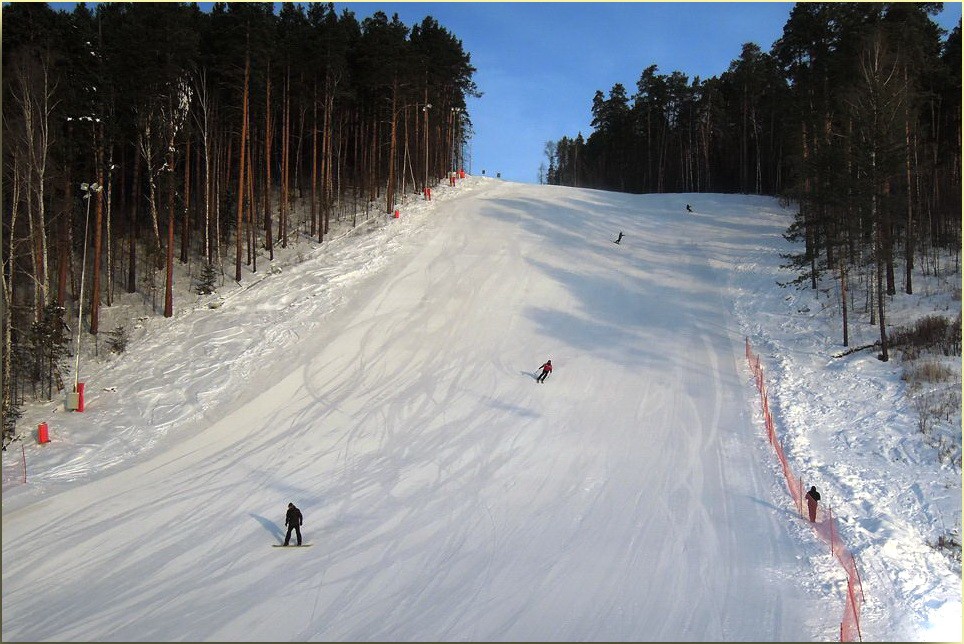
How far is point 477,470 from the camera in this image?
620 inches

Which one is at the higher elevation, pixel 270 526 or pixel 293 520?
pixel 293 520

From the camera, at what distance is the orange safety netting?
9652mm

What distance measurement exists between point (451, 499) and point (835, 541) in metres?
8.49

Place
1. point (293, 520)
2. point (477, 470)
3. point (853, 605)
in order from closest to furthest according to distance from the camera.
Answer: point (853, 605)
point (293, 520)
point (477, 470)

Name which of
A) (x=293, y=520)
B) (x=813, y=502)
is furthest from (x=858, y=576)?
(x=293, y=520)

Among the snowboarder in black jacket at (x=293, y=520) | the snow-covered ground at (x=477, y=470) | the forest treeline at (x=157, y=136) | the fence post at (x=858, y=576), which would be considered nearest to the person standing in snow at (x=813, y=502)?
the snow-covered ground at (x=477, y=470)

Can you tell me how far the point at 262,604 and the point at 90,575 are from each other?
419 centimetres

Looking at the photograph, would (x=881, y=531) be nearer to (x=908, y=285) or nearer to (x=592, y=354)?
(x=592, y=354)

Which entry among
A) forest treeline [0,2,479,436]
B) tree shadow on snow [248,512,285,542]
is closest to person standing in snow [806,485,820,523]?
tree shadow on snow [248,512,285,542]

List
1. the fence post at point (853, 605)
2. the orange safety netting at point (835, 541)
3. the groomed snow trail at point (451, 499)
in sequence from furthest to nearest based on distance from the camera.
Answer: the groomed snow trail at point (451, 499), the orange safety netting at point (835, 541), the fence post at point (853, 605)

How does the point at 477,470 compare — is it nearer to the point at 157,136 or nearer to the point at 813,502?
the point at 813,502

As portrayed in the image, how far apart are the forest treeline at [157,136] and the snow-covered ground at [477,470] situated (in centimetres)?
308

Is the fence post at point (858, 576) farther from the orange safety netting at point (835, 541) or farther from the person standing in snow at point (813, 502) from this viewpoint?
the person standing in snow at point (813, 502)

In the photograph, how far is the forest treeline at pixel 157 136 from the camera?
21906mm
